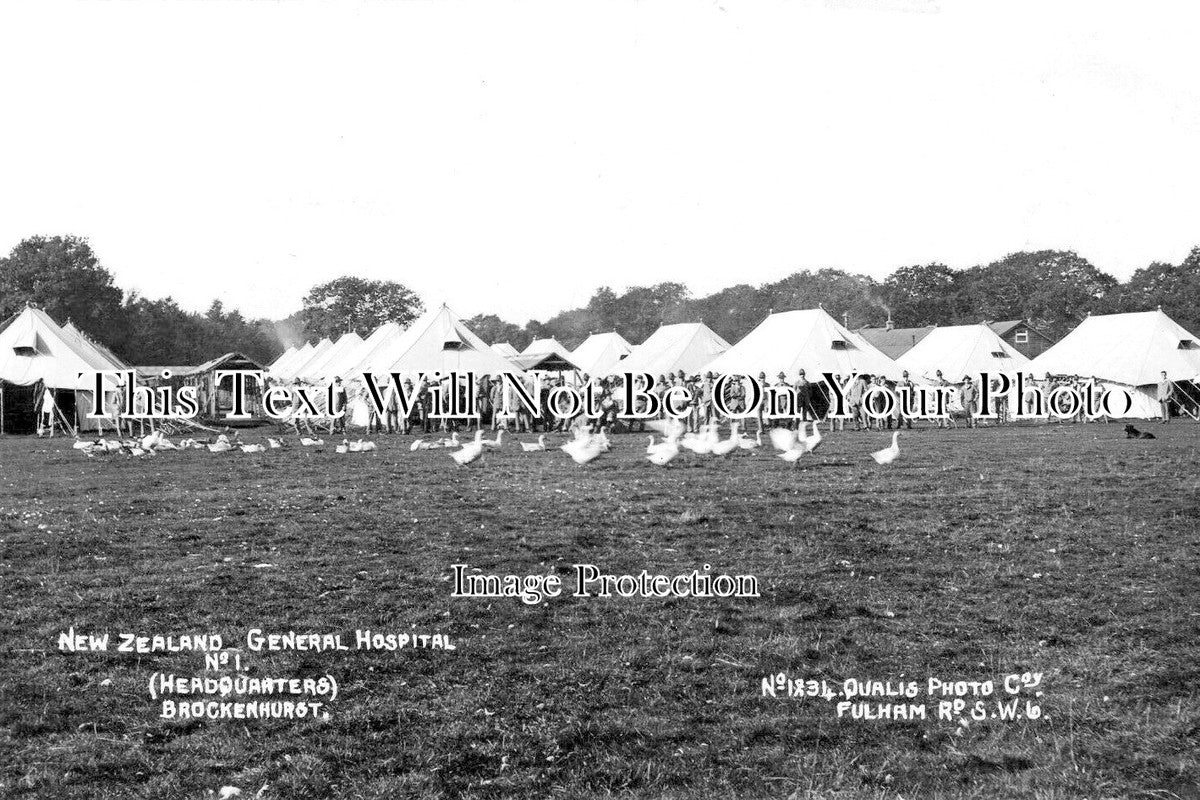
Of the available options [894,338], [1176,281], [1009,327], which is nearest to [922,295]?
[894,338]

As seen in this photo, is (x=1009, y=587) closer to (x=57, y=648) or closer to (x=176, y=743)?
(x=176, y=743)

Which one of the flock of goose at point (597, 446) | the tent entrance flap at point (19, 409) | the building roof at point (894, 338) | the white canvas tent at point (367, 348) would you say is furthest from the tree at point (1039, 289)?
the tent entrance flap at point (19, 409)

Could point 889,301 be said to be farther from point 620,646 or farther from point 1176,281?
point 620,646

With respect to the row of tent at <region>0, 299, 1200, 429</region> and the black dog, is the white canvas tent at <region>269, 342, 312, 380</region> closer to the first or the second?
the row of tent at <region>0, 299, 1200, 429</region>

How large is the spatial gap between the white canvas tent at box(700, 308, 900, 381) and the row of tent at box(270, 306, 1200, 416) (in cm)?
4

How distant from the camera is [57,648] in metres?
4.38

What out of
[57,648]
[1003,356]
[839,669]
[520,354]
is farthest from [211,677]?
[1003,356]

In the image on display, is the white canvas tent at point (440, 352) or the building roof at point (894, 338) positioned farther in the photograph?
the building roof at point (894, 338)

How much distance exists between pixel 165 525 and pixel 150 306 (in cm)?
500

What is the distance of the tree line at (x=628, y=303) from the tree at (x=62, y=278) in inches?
0.7

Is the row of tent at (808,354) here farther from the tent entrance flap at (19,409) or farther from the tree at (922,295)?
the tree at (922,295)

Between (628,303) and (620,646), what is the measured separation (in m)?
45.8

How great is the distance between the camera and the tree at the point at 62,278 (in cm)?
885

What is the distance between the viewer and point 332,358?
36.6 meters
